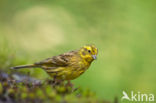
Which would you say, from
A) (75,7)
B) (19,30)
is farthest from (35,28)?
(75,7)

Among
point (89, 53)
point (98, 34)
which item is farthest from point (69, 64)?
point (98, 34)

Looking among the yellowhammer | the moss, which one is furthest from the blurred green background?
the moss

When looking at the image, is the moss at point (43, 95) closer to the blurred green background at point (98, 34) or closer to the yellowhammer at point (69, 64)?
the yellowhammer at point (69, 64)

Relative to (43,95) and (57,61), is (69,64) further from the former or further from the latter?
(43,95)

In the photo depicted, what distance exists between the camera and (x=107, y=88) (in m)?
6.48

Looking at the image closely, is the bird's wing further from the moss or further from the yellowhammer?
the moss

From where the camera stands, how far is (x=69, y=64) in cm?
470

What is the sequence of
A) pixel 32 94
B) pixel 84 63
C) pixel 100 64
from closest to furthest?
pixel 32 94
pixel 84 63
pixel 100 64

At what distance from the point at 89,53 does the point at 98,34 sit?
4042 mm

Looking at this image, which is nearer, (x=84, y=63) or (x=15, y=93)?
(x=15, y=93)

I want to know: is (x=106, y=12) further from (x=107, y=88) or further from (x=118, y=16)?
(x=107, y=88)

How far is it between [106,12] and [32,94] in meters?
6.74

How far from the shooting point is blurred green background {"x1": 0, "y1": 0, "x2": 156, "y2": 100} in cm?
690

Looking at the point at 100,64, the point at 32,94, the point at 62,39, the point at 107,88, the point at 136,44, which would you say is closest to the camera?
the point at 32,94
